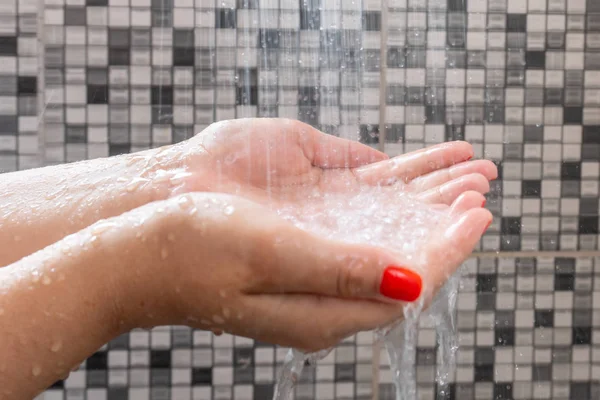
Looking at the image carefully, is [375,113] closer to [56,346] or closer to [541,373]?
[541,373]

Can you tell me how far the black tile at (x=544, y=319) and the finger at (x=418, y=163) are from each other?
34cm

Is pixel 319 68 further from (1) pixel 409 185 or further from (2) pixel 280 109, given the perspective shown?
(1) pixel 409 185

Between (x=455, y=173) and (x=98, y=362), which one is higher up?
(x=455, y=173)

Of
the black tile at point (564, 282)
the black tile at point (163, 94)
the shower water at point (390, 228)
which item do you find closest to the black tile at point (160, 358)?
the shower water at point (390, 228)

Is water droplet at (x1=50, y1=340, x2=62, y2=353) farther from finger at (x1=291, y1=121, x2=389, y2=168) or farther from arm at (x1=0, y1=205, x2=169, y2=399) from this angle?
finger at (x1=291, y1=121, x2=389, y2=168)

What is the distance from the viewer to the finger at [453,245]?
1.88ft

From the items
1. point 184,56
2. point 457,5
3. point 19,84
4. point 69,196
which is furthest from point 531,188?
point 19,84

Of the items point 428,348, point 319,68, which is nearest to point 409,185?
point 319,68

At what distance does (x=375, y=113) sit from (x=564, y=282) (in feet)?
1.21

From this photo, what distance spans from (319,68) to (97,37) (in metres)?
0.31

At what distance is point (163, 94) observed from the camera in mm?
938

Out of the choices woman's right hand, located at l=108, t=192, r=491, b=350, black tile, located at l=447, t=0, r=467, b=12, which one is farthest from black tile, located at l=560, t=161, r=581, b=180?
woman's right hand, located at l=108, t=192, r=491, b=350

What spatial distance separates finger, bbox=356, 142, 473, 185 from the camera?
75cm

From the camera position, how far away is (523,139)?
0.96m
